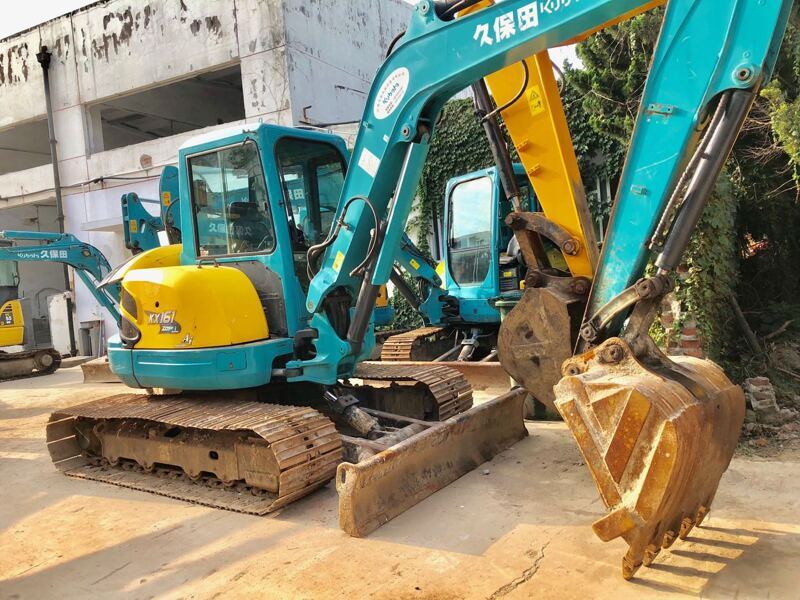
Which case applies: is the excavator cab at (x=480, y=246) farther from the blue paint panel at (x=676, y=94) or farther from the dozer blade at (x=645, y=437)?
the dozer blade at (x=645, y=437)

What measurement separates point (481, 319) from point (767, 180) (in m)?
3.62

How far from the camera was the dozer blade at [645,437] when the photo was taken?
8.39ft

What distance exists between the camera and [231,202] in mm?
4777

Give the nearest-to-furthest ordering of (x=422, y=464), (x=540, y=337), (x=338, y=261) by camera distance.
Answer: (x=540, y=337), (x=422, y=464), (x=338, y=261)

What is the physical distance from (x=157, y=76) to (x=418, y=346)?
10.5 meters

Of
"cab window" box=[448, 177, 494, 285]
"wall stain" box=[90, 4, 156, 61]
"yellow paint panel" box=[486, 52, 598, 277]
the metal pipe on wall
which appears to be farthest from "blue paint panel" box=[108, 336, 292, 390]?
the metal pipe on wall

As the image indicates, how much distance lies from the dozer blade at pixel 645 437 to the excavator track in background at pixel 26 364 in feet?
40.7

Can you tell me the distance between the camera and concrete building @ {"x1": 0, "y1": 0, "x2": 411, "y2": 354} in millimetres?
13727

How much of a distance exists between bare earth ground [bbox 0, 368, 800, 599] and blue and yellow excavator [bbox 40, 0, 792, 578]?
0.57 ft

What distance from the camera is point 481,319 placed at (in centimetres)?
850

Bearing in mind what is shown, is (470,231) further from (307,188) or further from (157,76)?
(157,76)

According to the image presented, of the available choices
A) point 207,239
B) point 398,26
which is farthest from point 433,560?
point 398,26

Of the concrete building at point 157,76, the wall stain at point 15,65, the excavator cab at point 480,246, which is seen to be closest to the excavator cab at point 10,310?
the concrete building at point 157,76

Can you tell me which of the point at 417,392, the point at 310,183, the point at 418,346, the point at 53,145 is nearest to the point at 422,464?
the point at 417,392
